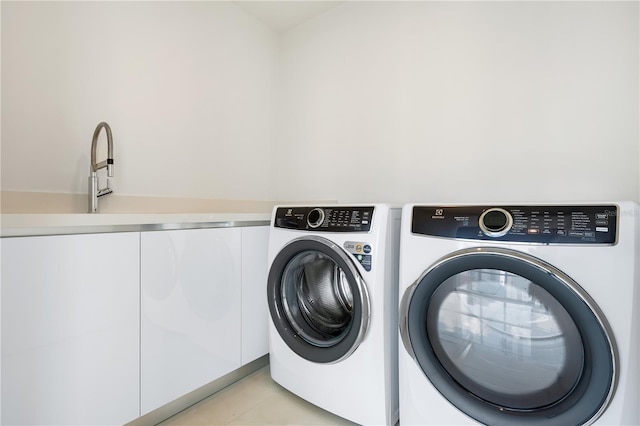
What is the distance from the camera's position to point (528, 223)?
3.21 ft

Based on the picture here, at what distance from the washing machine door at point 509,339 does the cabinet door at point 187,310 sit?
829mm

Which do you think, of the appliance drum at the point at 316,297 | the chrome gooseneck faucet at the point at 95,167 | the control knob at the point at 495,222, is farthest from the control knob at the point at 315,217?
the chrome gooseneck faucet at the point at 95,167

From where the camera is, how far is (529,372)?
3.27 ft

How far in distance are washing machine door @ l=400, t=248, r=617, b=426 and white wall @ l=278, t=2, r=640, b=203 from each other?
786 mm

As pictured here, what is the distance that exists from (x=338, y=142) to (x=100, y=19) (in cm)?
148

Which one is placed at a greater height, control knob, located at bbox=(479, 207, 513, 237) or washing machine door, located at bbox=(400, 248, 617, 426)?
control knob, located at bbox=(479, 207, 513, 237)

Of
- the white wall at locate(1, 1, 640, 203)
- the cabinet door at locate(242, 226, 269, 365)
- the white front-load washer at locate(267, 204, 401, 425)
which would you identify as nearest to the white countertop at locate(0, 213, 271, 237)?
the cabinet door at locate(242, 226, 269, 365)

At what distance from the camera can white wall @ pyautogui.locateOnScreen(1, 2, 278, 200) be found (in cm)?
137

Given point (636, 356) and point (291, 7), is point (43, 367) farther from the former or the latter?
point (291, 7)

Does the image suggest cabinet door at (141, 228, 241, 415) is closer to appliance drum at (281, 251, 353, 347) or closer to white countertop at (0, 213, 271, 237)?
white countertop at (0, 213, 271, 237)

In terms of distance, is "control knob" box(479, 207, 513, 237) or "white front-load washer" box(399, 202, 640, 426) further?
"control knob" box(479, 207, 513, 237)

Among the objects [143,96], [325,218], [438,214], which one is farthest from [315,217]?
[143,96]

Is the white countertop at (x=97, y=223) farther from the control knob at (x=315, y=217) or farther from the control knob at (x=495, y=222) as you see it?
the control knob at (x=495, y=222)

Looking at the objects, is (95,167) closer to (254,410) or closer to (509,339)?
(254,410)
